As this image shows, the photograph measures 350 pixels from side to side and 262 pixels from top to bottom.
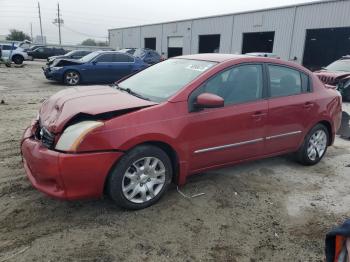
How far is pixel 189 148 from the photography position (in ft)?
12.3

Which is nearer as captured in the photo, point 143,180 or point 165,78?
point 143,180

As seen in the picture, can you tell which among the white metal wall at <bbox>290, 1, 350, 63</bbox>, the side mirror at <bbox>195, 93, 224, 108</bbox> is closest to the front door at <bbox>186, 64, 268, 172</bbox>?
the side mirror at <bbox>195, 93, 224, 108</bbox>

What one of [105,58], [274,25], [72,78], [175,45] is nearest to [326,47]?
[274,25]

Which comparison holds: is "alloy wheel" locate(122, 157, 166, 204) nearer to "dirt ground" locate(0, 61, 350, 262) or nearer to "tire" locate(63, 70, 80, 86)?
"dirt ground" locate(0, 61, 350, 262)

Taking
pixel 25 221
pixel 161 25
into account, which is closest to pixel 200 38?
pixel 161 25

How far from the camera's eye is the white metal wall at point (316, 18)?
65.9ft

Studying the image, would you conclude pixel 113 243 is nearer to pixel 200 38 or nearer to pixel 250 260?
pixel 250 260

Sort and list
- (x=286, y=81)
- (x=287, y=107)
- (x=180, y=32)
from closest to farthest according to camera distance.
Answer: (x=287, y=107), (x=286, y=81), (x=180, y=32)

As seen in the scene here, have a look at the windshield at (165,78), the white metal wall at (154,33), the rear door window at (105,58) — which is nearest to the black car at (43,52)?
the white metal wall at (154,33)

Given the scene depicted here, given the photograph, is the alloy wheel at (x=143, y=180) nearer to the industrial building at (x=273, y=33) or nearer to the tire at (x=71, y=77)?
the tire at (x=71, y=77)

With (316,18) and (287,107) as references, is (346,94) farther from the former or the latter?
(316,18)

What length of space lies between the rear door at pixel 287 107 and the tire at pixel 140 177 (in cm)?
165

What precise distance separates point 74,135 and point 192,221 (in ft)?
4.73

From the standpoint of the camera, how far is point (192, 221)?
3447 mm
